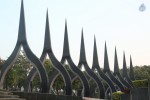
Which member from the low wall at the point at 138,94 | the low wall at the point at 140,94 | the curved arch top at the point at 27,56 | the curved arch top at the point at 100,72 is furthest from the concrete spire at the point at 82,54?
the low wall at the point at 140,94

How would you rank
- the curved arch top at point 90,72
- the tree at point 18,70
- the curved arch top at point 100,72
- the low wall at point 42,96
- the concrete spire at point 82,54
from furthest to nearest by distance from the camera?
the tree at point 18,70
the curved arch top at point 100,72
the concrete spire at point 82,54
the curved arch top at point 90,72
the low wall at point 42,96

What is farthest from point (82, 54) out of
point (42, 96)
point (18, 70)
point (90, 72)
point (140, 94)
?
point (140, 94)

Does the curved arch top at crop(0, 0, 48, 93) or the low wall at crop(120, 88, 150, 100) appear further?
the curved arch top at crop(0, 0, 48, 93)

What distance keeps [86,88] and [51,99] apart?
19.3 m

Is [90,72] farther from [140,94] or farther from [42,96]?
[140,94]

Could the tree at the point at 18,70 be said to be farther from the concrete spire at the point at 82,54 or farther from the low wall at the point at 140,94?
the low wall at the point at 140,94

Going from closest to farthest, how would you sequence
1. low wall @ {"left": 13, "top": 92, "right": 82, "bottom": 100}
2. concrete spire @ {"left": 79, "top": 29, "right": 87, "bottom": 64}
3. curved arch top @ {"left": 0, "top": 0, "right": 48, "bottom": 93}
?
1. low wall @ {"left": 13, "top": 92, "right": 82, "bottom": 100}
2. curved arch top @ {"left": 0, "top": 0, "right": 48, "bottom": 93}
3. concrete spire @ {"left": 79, "top": 29, "right": 87, "bottom": 64}

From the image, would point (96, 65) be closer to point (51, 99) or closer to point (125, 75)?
point (125, 75)

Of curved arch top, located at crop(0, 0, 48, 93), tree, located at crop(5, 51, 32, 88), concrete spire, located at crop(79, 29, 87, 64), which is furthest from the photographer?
tree, located at crop(5, 51, 32, 88)

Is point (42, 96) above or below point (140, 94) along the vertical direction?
below

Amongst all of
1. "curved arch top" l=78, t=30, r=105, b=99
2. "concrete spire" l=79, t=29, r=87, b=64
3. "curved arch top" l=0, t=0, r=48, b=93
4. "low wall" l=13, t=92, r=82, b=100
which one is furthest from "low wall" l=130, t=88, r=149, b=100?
"concrete spire" l=79, t=29, r=87, b=64

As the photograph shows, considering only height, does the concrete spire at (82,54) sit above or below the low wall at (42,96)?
above

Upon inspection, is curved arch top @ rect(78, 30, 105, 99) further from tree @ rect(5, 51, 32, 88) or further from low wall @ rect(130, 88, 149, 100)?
low wall @ rect(130, 88, 149, 100)

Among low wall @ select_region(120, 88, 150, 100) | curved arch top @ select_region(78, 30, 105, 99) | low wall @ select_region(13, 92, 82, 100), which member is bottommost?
low wall @ select_region(13, 92, 82, 100)
